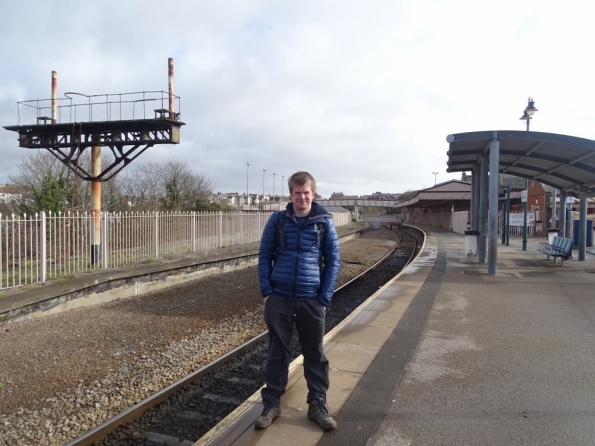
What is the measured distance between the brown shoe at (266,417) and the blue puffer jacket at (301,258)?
2.98 feet

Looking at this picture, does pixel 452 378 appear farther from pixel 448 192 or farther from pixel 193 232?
pixel 448 192

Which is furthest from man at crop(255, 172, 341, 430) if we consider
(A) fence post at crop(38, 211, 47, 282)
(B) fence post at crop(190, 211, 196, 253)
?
(B) fence post at crop(190, 211, 196, 253)

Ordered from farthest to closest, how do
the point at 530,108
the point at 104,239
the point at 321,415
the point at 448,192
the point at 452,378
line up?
the point at 448,192
the point at 530,108
the point at 104,239
the point at 452,378
the point at 321,415

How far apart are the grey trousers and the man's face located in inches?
27.1

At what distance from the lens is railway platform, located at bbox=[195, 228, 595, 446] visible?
3287 mm

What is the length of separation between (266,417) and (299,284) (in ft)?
3.45

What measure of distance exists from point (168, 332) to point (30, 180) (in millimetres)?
21046

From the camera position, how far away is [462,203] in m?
48.3

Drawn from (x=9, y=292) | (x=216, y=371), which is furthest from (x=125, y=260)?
(x=216, y=371)

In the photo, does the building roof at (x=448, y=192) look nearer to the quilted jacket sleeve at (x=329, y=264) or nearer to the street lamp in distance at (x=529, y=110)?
the street lamp in distance at (x=529, y=110)

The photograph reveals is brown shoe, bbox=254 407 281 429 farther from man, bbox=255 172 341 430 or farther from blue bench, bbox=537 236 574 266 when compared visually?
blue bench, bbox=537 236 574 266

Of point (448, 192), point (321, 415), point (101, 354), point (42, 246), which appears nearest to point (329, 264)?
point (321, 415)

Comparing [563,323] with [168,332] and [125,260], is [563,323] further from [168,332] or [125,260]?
[125,260]

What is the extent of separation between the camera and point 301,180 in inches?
135
